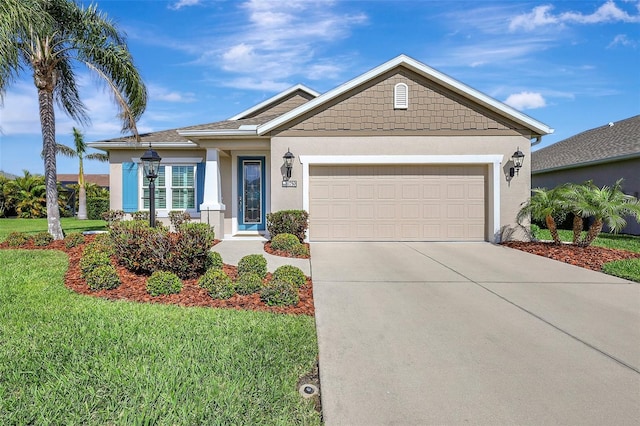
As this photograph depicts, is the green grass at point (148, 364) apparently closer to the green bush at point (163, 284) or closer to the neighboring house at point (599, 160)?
the green bush at point (163, 284)

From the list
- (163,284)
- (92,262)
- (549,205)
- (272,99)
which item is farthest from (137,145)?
(549,205)

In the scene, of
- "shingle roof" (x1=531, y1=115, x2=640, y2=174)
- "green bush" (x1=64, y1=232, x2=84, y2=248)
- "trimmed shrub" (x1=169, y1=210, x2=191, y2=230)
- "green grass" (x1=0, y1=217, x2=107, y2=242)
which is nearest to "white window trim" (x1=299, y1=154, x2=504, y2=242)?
"trimmed shrub" (x1=169, y1=210, x2=191, y2=230)

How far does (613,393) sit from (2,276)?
8.13 m

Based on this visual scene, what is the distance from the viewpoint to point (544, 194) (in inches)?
365

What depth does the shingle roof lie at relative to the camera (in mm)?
13762

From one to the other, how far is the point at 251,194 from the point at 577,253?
31.1 feet

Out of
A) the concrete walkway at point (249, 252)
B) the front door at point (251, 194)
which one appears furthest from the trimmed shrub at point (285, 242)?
the front door at point (251, 194)

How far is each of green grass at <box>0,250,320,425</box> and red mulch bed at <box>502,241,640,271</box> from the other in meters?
6.77

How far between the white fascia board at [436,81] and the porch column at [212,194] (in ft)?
6.96

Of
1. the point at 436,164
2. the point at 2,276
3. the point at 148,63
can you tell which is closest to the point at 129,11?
the point at 148,63

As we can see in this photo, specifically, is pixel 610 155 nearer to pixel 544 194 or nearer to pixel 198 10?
pixel 544 194

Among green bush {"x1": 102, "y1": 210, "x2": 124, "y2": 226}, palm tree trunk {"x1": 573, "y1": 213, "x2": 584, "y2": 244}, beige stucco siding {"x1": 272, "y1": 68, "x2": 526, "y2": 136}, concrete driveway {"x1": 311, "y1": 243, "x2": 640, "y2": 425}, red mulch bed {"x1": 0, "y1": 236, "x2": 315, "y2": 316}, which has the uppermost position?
beige stucco siding {"x1": 272, "y1": 68, "x2": 526, "y2": 136}

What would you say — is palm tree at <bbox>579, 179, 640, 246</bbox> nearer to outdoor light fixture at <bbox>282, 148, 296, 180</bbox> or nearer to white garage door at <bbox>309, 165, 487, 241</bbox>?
white garage door at <bbox>309, 165, 487, 241</bbox>

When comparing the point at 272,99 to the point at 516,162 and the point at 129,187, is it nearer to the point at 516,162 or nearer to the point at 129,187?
the point at 129,187
